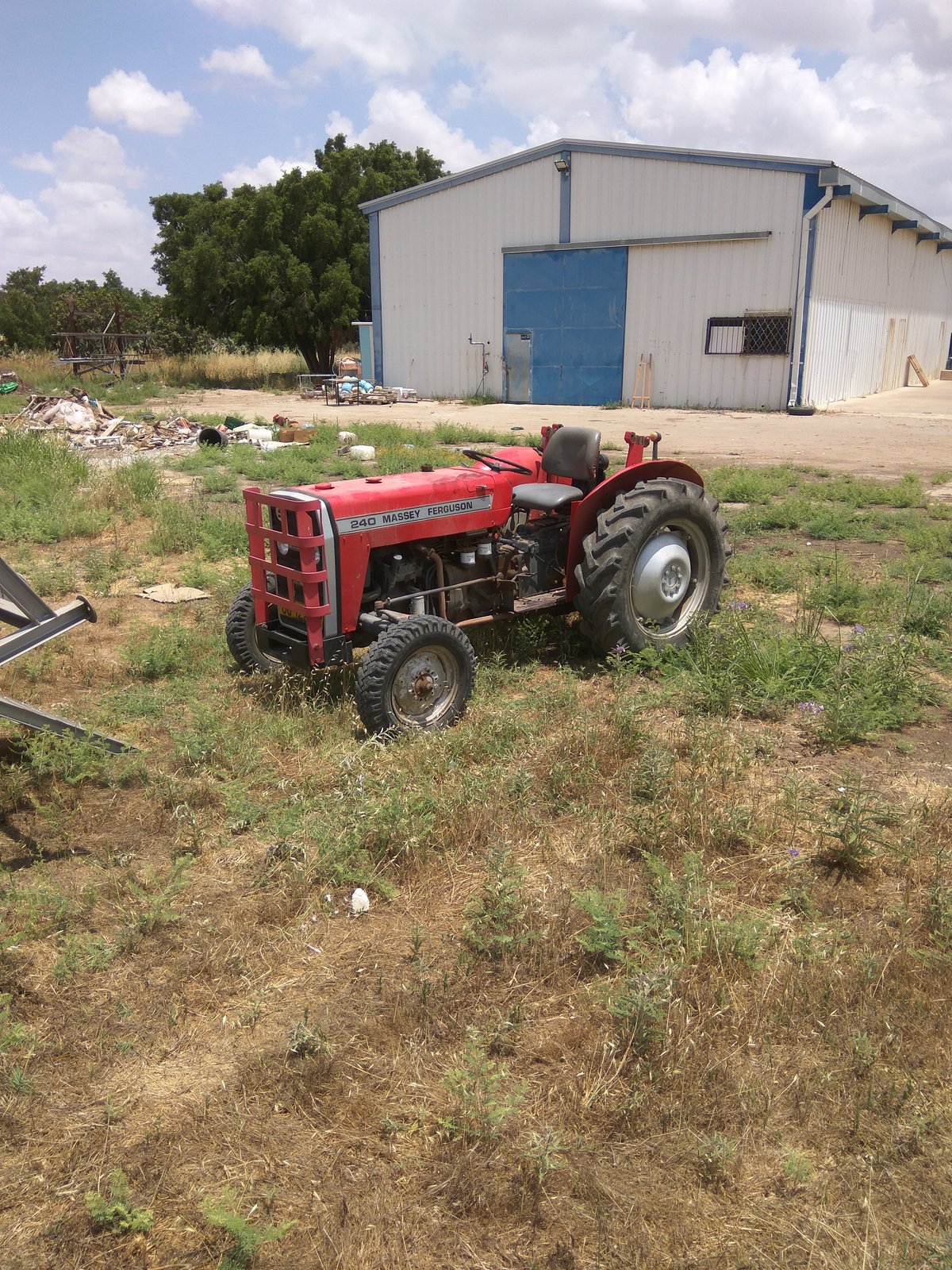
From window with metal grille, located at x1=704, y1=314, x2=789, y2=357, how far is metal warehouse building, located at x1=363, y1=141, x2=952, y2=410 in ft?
0.11

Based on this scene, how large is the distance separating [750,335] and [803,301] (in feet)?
4.27

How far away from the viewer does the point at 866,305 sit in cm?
2402

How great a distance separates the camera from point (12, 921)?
3301mm

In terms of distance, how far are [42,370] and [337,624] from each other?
89.2 feet

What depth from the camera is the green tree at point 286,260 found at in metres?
29.5

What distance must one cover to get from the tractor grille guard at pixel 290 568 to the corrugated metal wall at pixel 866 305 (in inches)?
724

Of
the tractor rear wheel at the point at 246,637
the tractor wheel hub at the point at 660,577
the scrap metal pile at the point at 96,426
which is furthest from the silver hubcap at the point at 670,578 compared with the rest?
the scrap metal pile at the point at 96,426

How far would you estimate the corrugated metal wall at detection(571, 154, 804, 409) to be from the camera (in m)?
20.1

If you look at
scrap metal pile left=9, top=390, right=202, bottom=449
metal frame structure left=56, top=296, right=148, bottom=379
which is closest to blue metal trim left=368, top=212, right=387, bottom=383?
metal frame structure left=56, top=296, right=148, bottom=379

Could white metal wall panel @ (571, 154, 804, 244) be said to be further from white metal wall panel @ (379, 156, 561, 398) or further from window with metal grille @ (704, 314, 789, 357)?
window with metal grille @ (704, 314, 789, 357)

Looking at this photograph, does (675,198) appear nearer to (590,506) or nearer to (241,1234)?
(590,506)

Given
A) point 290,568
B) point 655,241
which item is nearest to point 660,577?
point 290,568

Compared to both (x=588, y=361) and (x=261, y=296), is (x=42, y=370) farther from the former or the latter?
(x=588, y=361)

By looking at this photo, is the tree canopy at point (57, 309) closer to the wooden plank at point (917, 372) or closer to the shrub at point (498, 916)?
the wooden plank at point (917, 372)
